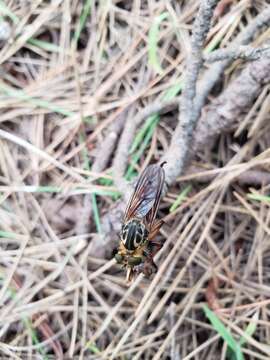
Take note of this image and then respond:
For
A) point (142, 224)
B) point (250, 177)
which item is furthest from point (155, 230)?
point (250, 177)

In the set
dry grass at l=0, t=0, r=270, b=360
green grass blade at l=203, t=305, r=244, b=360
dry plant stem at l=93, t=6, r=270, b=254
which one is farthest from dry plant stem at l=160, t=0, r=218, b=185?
green grass blade at l=203, t=305, r=244, b=360

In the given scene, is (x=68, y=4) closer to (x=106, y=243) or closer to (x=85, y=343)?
(x=106, y=243)

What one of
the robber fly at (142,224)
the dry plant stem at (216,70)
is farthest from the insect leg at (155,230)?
the dry plant stem at (216,70)

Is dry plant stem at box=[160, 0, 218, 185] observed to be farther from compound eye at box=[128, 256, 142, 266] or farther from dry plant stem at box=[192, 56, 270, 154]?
compound eye at box=[128, 256, 142, 266]

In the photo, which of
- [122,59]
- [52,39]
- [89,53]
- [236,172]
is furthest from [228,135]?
[52,39]

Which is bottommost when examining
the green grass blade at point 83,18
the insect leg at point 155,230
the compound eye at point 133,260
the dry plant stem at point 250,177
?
the compound eye at point 133,260

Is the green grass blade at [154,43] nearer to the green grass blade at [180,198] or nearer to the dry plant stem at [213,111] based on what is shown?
the dry plant stem at [213,111]
